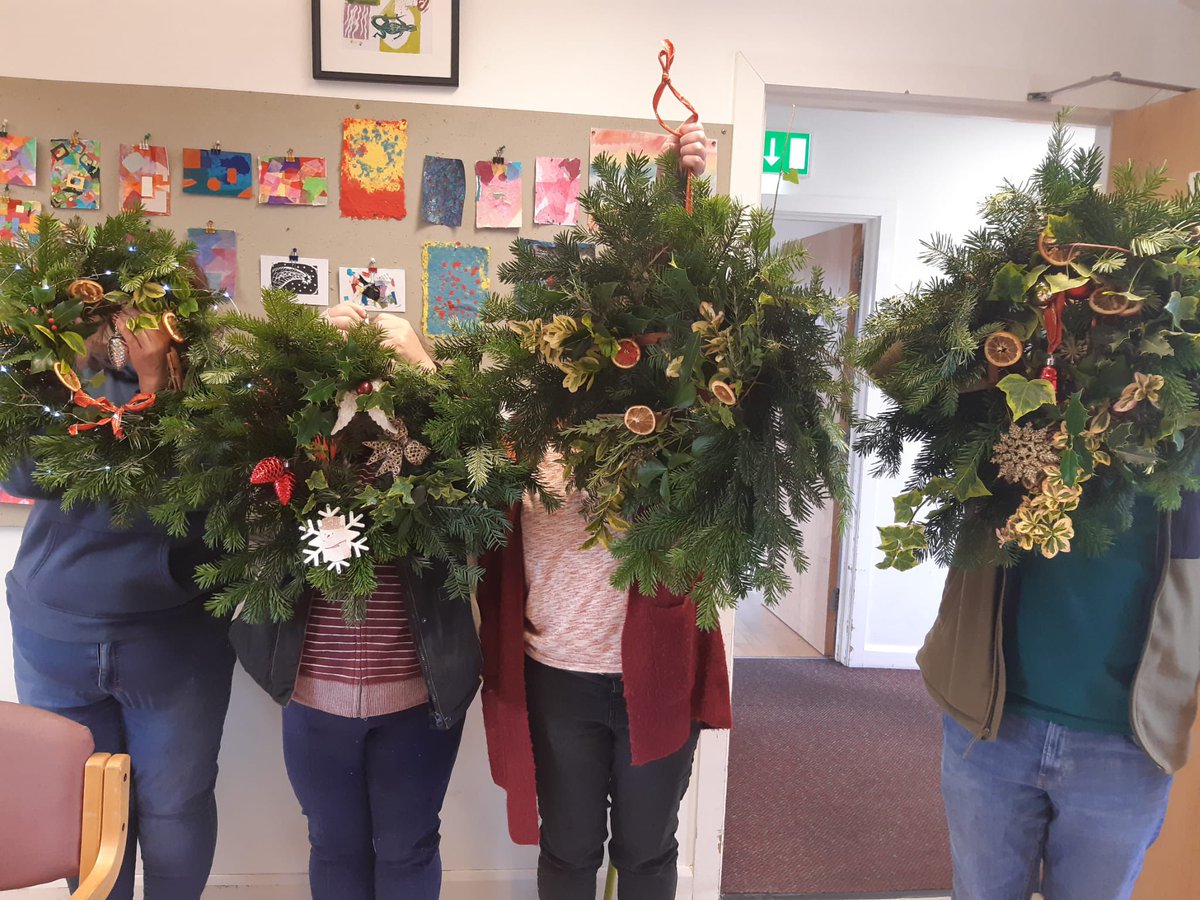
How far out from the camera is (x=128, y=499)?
4.03 feet

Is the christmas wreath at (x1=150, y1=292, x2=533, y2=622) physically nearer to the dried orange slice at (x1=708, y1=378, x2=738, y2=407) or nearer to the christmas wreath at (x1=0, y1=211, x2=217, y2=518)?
the christmas wreath at (x1=0, y1=211, x2=217, y2=518)

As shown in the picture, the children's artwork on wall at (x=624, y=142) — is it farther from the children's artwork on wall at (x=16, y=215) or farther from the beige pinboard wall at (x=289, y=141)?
the children's artwork on wall at (x=16, y=215)

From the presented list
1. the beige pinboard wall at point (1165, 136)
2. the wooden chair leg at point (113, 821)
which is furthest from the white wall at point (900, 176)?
the wooden chair leg at point (113, 821)

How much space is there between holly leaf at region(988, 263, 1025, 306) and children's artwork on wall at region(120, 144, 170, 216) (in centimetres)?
187

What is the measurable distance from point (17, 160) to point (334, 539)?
1.49 metres

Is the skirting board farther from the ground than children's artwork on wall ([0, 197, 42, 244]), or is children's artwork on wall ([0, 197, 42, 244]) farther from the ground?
children's artwork on wall ([0, 197, 42, 244])

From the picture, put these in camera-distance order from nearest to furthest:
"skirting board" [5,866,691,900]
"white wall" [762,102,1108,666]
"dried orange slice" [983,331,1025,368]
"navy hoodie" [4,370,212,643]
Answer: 1. "dried orange slice" [983,331,1025,368]
2. "navy hoodie" [4,370,212,643]
3. "skirting board" [5,866,691,900]
4. "white wall" [762,102,1108,666]

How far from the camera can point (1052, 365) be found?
958 millimetres

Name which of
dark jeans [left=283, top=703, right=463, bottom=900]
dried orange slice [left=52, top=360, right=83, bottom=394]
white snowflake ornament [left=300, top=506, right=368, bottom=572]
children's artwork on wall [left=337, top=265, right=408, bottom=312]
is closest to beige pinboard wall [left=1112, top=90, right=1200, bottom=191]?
children's artwork on wall [left=337, top=265, right=408, bottom=312]

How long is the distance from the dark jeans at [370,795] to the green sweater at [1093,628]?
41.3 inches

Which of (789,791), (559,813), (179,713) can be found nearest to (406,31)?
(179,713)

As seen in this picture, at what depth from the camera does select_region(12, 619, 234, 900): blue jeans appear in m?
1.43

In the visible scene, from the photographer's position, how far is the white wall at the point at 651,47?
1.82 metres

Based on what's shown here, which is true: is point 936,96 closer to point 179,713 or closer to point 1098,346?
point 1098,346
